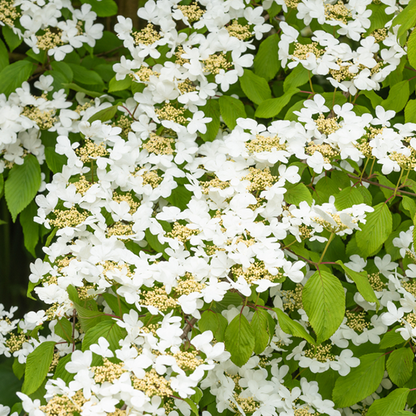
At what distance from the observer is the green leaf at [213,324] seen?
119cm

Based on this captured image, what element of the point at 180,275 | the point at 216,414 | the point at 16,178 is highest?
the point at 180,275

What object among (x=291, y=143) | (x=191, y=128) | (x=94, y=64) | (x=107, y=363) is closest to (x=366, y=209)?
(x=291, y=143)

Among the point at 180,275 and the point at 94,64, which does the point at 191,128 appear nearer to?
the point at 180,275

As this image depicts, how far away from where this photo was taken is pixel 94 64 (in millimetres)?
2207

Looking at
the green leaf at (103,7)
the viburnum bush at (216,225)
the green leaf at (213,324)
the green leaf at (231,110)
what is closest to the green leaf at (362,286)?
the viburnum bush at (216,225)

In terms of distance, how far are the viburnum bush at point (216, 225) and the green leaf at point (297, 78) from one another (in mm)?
10

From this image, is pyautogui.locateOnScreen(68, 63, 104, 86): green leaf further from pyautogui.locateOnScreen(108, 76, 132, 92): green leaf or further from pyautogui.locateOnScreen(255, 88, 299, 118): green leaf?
pyautogui.locateOnScreen(255, 88, 299, 118): green leaf

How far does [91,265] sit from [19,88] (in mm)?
1079

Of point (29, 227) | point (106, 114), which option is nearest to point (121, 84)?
point (106, 114)

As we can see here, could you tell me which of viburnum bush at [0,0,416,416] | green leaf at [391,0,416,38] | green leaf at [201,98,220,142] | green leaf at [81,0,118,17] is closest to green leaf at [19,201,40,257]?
viburnum bush at [0,0,416,416]

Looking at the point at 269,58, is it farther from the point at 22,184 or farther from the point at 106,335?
the point at 106,335

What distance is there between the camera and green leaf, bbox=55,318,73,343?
138 centimetres

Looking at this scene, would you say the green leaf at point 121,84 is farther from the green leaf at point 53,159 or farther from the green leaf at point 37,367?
the green leaf at point 37,367

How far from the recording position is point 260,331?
47.3 inches
